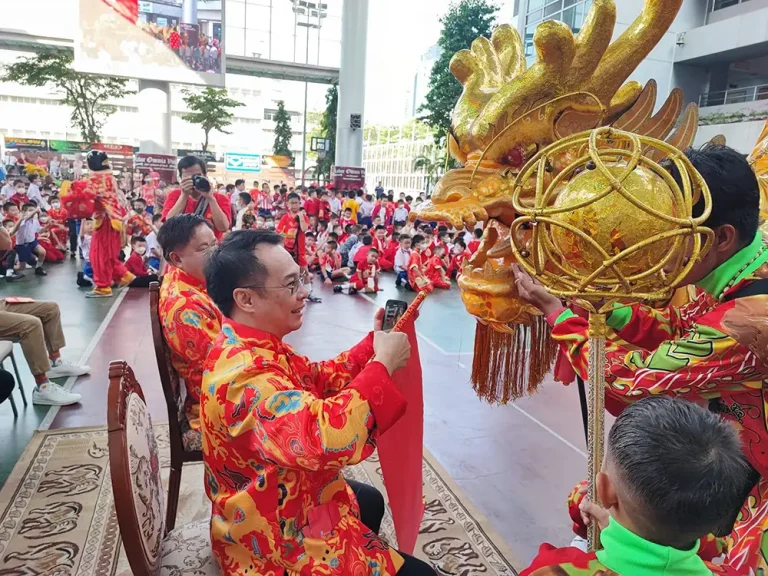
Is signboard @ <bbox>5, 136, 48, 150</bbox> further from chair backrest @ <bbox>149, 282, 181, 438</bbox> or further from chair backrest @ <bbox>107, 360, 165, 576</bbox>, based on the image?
chair backrest @ <bbox>107, 360, 165, 576</bbox>

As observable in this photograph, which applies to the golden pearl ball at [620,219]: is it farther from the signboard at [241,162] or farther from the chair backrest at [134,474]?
the signboard at [241,162]

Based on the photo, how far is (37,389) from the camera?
11.5ft

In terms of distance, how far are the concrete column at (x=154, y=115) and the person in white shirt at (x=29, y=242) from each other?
8861 millimetres

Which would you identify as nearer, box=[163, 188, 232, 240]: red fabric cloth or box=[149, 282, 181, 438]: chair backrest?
→ box=[149, 282, 181, 438]: chair backrest

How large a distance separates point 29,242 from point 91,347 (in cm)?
406

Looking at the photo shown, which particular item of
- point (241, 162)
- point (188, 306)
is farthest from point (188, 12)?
point (188, 306)

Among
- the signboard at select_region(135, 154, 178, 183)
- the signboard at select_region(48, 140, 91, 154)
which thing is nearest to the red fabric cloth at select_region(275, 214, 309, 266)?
the signboard at select_region(135, 154, 178, 183)

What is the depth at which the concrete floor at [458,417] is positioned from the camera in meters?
2.63

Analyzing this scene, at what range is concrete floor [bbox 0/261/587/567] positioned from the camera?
263 cm

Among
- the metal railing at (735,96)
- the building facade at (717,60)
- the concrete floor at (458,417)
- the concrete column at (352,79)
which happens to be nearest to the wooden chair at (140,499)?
the concrete floor at (458,417)

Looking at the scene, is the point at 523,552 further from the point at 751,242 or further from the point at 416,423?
the point at 751,242

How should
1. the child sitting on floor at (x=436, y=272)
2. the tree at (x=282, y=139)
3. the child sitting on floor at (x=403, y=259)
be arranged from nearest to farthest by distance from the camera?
the child sitting on floor at (x=436, y=272)
the child sitting on floor at (x=403, y=259)
the tree at (x=282, y=139)

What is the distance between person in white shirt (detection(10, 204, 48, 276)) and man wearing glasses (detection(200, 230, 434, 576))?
7.43 meters

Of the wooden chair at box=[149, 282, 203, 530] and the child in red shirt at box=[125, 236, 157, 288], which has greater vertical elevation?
the wooden chair at box=[149, 282, 203, 530]
